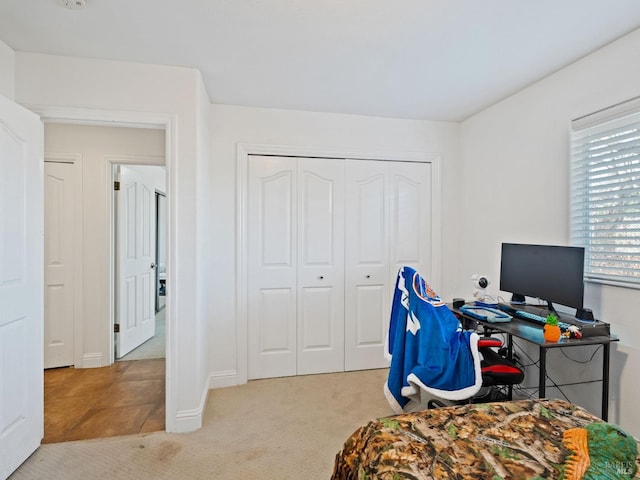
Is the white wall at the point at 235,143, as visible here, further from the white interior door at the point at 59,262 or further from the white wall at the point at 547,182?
the white interior door at the point at 59,262

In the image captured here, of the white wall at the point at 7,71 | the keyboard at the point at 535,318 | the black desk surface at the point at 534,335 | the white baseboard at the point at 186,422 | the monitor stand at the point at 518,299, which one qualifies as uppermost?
the white wall at the point at 7,71

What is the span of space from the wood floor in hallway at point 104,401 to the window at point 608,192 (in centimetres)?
314

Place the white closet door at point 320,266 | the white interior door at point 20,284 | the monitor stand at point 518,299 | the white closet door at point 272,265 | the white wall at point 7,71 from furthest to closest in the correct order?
the white closet door at point 320,266, the white closet door at point 272,265, the monitor stand at point 518,299, the white wall at point 7,71, the white interior door at point 20,284

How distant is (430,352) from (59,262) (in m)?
3.55

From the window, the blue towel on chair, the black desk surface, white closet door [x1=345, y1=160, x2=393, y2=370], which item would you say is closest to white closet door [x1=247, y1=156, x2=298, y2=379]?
white closet door [x1=345, y1=160, x2=393, y2=370]

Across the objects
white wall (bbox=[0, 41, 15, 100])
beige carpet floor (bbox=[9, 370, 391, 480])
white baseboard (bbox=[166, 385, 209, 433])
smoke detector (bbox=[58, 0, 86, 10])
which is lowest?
beige carpet floor (bbox=[9, 370, 391, 480])

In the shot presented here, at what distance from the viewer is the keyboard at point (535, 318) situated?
6.61ft

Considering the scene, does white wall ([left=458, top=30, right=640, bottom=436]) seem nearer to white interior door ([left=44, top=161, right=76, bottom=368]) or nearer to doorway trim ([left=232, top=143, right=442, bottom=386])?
doorway trim ([left=232, top=143, right=442, bottom=386])

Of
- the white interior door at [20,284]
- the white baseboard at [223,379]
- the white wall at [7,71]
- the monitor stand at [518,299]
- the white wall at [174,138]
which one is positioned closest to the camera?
the white interior door at [20,284]

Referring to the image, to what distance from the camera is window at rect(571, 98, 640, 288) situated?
6.50 feet

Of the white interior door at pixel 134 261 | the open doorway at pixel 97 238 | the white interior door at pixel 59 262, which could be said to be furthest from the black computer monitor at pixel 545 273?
the white interior door at pixel 59 262

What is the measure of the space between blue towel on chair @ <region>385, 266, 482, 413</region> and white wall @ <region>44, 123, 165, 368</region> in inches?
117

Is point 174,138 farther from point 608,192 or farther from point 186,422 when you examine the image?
point 608,192

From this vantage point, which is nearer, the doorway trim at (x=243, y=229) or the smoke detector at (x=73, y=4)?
the smoke detector at (x=73, y=4)
